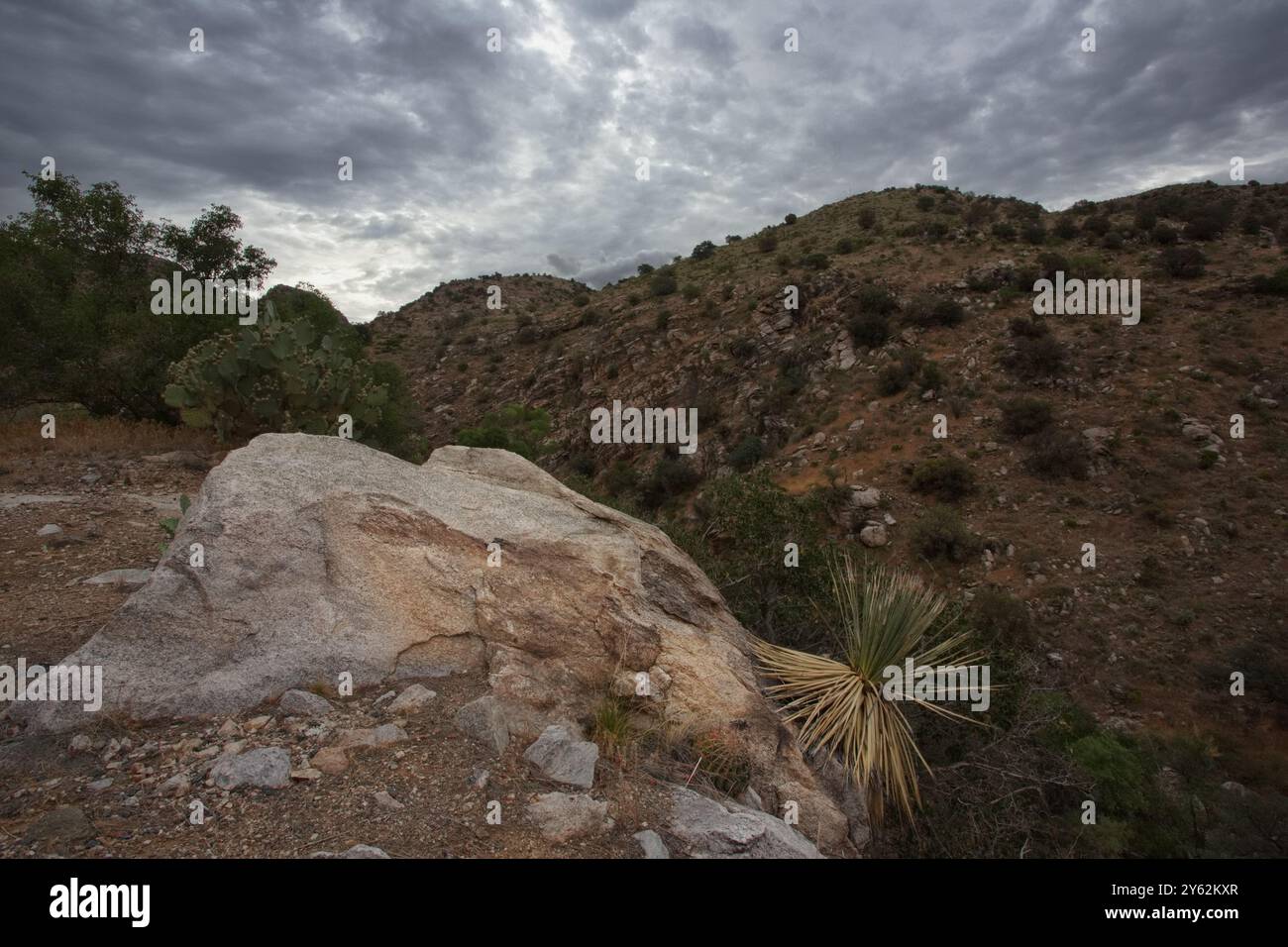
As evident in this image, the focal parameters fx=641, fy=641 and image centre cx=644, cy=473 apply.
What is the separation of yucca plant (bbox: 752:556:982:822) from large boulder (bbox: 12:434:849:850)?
51 cm

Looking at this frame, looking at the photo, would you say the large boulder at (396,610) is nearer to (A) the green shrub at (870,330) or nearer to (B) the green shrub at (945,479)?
(B) the green shrub at (945,479)

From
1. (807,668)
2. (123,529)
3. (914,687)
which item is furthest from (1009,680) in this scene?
(123,529)

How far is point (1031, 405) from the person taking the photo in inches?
638

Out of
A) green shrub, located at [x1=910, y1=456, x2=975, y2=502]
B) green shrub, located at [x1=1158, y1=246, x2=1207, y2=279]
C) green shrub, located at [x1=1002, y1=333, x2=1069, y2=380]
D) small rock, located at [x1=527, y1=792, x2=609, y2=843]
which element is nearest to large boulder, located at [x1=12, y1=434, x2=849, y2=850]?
small rock, located at [x1=527, y1=792, x2=609, y2=843]

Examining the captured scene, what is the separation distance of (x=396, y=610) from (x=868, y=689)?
13.9ft

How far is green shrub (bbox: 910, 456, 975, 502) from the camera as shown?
15.3m

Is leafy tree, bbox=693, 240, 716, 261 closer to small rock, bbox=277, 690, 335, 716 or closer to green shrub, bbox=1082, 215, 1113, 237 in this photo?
green shrub, bbox=1082, 215, 1113, 237

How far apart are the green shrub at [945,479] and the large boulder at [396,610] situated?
11685 millimetres

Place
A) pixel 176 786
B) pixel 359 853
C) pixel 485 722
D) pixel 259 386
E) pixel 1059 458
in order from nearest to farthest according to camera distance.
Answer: pixel 359 853, pixel 176 786, pixel 485 722, pixel 259 386, pixel 1059 458

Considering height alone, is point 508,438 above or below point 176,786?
above

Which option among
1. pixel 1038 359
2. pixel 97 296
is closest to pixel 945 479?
pixel 1038 359

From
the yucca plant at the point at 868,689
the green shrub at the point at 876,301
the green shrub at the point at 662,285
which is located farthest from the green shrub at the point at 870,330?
the yucca plant at the point at 868,689

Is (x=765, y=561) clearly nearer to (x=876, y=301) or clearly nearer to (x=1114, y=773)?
(x=1114, y=773)

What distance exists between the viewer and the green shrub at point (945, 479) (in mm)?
15273
